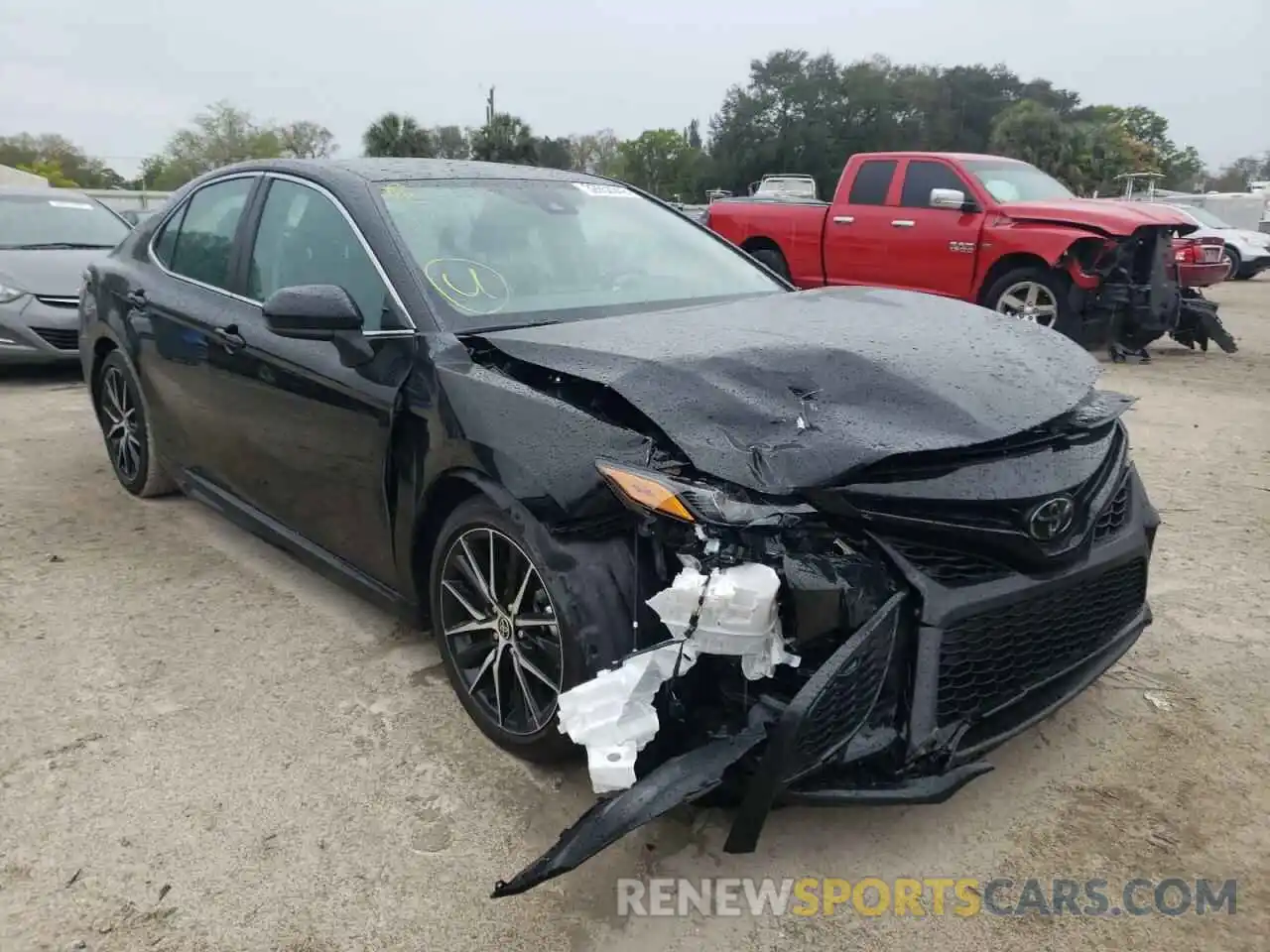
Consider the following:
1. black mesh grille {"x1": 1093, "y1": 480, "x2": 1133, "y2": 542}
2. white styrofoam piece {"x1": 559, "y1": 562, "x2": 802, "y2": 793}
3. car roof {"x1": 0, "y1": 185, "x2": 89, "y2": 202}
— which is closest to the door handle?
white styrofoam piece {"x1": 559, "y1": 562, "x2": 802, "y2": 793}

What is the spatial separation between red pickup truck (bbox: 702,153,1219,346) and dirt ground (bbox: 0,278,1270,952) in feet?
17.9

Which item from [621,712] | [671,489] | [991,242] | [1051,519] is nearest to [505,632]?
[621,712]

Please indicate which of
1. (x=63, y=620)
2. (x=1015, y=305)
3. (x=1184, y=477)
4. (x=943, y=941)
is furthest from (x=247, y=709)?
(x=1015, y=305)

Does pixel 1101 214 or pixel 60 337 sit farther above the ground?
pixel 1101 214

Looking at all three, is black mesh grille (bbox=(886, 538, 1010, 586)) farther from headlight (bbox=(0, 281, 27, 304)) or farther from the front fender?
headlight (bbox=(0, 281, 27, 304))

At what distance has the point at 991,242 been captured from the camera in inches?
363

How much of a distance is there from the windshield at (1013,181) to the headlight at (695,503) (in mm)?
8344

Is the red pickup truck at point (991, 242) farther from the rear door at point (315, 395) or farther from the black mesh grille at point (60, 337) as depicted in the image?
the rear door at point (315, 395)

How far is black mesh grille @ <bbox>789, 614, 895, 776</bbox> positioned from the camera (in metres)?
2.03

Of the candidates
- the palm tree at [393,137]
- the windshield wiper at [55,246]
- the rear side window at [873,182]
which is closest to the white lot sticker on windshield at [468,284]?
the windshield wiper at [55,246]

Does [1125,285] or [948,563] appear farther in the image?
[1125,285]

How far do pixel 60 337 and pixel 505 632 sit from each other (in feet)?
22.4

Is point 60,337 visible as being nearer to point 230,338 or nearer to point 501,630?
point 230,338

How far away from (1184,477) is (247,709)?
16.0ft
